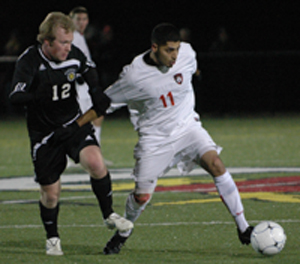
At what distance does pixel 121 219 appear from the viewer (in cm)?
560

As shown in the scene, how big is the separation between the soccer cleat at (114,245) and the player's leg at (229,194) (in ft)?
2.83

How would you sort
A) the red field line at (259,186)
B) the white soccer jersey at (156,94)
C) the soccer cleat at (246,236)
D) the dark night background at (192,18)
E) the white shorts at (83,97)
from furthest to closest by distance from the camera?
1. the dark night background at (192,18)
2. the white shorts at (83,97)
3. the red field line at (259,186)
4. the white soccer jersey at (156,94)
5. the soccer cleat at (246,236)

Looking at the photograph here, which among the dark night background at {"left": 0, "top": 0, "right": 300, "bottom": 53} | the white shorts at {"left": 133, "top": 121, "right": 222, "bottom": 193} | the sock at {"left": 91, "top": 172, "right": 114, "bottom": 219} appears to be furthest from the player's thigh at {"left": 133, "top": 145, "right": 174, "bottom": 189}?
the dark night background at {"left": 0, "top": 0, "right": 300, "bottom": 53}

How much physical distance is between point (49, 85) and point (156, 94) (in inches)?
34.8

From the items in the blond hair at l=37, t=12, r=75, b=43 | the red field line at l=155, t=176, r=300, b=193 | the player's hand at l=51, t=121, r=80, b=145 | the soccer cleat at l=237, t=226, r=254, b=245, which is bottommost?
the red field line at l=155, t=176, r=300, b=193

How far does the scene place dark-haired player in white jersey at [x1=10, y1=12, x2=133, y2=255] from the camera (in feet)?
18.5

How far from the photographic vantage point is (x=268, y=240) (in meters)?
5.32

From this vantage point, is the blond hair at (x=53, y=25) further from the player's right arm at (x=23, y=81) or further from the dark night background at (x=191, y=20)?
the dark night background at (x=191, y=20)

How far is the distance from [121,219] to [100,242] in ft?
2.10

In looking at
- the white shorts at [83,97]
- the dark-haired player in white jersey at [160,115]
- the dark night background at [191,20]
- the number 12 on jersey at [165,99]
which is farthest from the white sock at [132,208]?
A: the dark night background at [191,20]

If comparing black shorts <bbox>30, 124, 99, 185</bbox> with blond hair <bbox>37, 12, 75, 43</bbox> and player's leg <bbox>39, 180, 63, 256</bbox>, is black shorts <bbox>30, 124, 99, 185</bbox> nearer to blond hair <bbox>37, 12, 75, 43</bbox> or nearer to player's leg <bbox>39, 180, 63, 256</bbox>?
player's leg <bbox>39, 180, 63, 256</bbox>

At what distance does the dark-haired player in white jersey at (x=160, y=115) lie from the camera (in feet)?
19.3

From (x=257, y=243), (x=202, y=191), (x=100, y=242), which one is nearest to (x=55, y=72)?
(x=100, y=242)

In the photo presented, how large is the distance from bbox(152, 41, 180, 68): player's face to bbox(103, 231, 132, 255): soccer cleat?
4.67 feet
